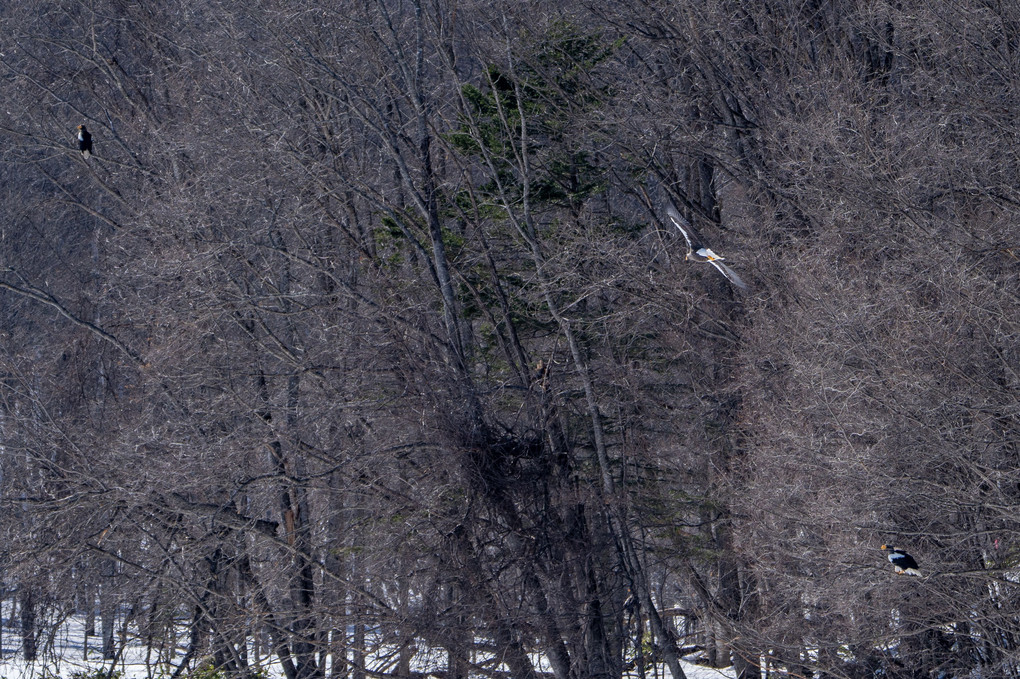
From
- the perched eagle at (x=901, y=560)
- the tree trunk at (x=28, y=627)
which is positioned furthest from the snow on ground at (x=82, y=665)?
the perched eagle at (x=901, y=560)

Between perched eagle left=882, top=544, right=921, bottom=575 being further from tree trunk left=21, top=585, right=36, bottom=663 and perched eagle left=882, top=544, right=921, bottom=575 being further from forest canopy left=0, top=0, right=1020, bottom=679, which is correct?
tree trunk left=21, top=585, right=36, bottom=663

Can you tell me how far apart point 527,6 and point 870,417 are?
310 inches

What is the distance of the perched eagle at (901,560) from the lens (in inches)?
374

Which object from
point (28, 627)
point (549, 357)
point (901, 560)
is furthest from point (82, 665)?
point (901, 560)

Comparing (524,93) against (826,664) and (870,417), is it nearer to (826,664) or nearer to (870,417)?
(870,417)

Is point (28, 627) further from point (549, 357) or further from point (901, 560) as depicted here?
point (901, 560)

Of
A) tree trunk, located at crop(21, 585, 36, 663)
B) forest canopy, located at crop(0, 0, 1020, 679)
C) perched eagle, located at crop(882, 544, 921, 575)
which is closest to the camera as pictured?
perched eagle, located at crop(882, 544, 921, 575)

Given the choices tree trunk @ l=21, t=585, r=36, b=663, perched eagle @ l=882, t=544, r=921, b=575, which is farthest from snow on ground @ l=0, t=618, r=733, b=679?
perched eagle @ l=882, t=544, r=921, b=575

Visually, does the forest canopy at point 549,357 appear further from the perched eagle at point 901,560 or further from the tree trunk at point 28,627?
the perched eagle at point 901,560

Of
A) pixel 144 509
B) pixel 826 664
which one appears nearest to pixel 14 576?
pixel 144 509

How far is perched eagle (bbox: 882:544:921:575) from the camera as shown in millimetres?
9508

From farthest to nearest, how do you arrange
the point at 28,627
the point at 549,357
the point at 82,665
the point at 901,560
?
the point at 549,357, the point at 82,665, the point at 28,627, the point at 901,560

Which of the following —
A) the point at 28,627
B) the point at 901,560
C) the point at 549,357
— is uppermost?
the point at 549,357

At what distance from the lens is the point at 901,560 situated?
Result: 31.4 feet
